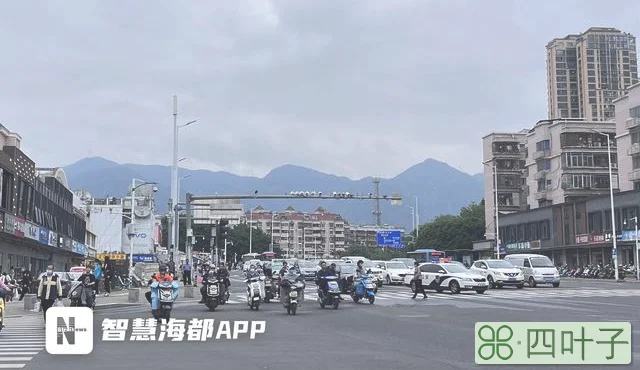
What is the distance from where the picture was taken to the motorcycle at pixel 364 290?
90.3ft

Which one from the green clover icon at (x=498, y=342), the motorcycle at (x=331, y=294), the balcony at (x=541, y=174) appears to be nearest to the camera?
the green clover icon at (x=498, y=342)

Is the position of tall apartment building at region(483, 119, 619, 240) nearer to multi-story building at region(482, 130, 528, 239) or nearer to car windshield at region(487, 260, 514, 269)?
multi-story building at region(482, 130, 528, 239)

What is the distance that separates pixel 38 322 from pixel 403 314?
11.3m

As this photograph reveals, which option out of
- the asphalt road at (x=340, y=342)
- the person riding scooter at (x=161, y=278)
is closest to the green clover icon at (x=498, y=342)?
the asphalt road at (x=340, y=342)

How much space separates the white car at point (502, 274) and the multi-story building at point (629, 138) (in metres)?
39.5

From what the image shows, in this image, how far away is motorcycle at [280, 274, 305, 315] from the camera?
22.4m

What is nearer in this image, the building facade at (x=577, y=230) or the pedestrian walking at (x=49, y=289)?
the pedestrian walking at (x=49, y=289)

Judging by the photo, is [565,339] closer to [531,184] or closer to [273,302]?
[273,302]

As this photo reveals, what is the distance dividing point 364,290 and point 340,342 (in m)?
13.3

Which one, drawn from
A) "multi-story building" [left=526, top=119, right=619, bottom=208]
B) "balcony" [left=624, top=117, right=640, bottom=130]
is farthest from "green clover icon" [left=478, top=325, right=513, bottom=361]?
"multi-story building" [left=526, top=119, right=619, bottom=208]

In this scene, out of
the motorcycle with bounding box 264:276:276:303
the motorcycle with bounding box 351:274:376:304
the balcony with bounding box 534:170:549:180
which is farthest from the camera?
the balcony with bounding box 534:170:549:180

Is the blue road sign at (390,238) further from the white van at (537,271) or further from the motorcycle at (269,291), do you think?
the motorcycle at (269,291)

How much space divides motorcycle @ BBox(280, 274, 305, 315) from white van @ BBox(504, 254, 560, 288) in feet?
77.0

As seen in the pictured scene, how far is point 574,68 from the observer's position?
141 m
